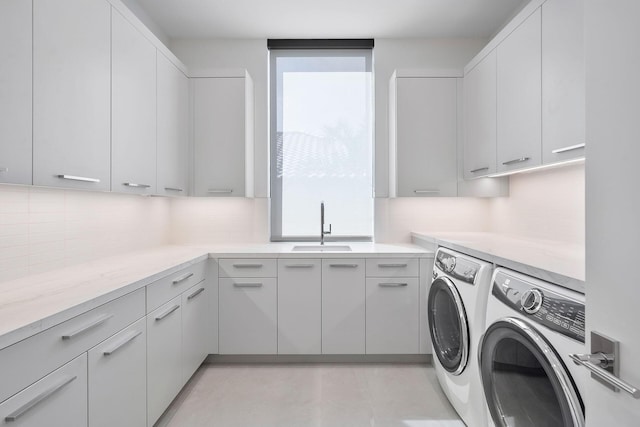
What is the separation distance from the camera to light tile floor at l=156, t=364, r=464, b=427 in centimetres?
195

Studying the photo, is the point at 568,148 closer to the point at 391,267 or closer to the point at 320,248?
the point at 391,267

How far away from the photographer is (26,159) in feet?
4.29

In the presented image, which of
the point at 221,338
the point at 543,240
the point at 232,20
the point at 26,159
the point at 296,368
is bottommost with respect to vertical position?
the point at 296,368

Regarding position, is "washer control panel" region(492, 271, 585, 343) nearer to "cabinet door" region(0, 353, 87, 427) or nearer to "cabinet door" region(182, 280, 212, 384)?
"cabinet door" region(0, 353, 87, 427)

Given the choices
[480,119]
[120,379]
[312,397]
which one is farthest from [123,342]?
[480,119]

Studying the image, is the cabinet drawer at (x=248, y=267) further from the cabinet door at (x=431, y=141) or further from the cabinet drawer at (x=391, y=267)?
the cabinet door at (x=431, y=141)

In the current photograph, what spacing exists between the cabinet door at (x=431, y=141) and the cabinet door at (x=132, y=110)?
183 cm

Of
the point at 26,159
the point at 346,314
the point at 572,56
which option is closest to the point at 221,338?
the point at 346,314

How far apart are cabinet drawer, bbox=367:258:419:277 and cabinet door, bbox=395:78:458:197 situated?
589mm

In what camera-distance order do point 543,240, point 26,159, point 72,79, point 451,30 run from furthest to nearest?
point 451,30, point 543,240, point 72,79, point 26,159

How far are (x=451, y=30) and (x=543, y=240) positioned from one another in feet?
6.28

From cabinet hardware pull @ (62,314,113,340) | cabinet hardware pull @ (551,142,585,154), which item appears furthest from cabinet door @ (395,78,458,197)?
cabinet hardware pull @ (62,314,113,340)

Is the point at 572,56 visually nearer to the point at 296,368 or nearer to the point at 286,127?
the point at 286,127

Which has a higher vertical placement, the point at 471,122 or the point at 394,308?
the point at 471,122
